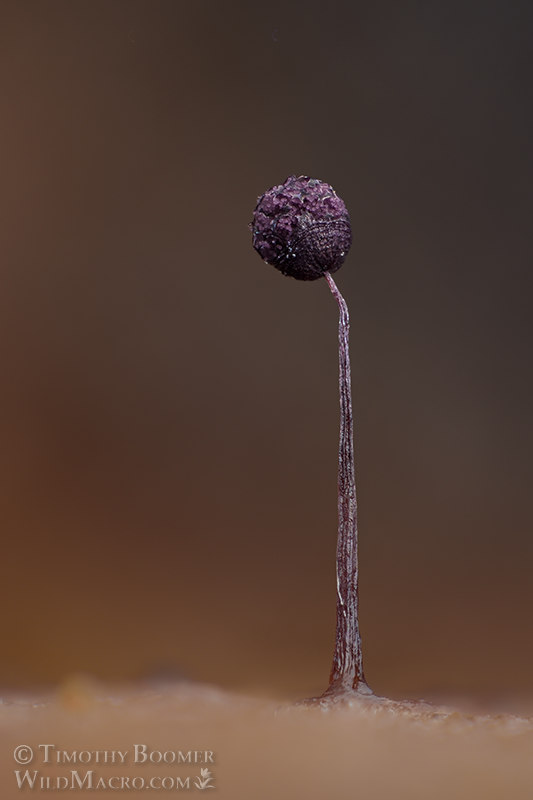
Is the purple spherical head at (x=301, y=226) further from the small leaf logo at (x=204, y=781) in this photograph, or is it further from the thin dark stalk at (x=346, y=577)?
the small leaf logo at (x=204, y=781)

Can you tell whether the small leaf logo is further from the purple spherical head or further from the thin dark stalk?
the purple spherical head

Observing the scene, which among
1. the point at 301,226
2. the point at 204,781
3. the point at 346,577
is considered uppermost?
the point at 301,226

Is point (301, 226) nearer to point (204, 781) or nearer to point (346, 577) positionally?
point (346, 577)

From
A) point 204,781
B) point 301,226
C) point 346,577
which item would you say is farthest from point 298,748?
point 301,226

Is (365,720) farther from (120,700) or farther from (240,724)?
(120,700)

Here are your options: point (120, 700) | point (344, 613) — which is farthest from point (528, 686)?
point (120, 700)

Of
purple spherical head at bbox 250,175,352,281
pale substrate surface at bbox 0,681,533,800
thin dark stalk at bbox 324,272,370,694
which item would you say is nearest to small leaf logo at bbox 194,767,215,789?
pale substrate surface at bbox 0,681,533,800

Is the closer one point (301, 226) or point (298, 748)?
point (298, 748)
